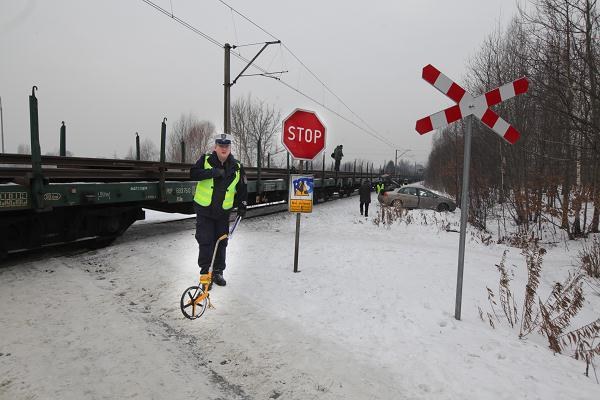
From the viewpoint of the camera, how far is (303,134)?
17.0 ft

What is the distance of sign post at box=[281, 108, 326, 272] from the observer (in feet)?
16.7

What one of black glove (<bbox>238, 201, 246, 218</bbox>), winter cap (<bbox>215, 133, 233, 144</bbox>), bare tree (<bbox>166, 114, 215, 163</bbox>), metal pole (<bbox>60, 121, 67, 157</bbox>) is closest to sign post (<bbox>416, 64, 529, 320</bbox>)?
winter cap (<bbox>215, 133, 233, 144</bbox>)

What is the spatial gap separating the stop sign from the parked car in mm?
13490

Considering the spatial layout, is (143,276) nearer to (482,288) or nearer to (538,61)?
(482,288)

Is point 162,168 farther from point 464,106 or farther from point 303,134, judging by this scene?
point 464,106

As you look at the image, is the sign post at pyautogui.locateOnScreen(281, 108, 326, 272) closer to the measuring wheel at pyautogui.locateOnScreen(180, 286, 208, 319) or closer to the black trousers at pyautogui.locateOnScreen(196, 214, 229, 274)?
the black trousers at pyautogui.locateOnScreen(196, 214, 229, 274)

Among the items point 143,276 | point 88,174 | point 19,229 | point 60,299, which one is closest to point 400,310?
point 143,276

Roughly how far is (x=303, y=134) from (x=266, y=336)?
2.91m

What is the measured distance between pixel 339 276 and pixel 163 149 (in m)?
4.60

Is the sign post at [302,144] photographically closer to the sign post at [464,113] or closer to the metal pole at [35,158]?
the sign post at [464,113]

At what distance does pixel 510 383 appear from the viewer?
8.82 feet

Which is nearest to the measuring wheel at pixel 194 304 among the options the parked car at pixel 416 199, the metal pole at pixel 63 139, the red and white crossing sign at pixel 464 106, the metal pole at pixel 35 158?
the red and white crossing sign at pixel 464 106

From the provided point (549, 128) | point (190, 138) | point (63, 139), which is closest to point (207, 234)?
point (63, 139)

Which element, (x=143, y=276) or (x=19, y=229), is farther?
(x=19, y=229)
